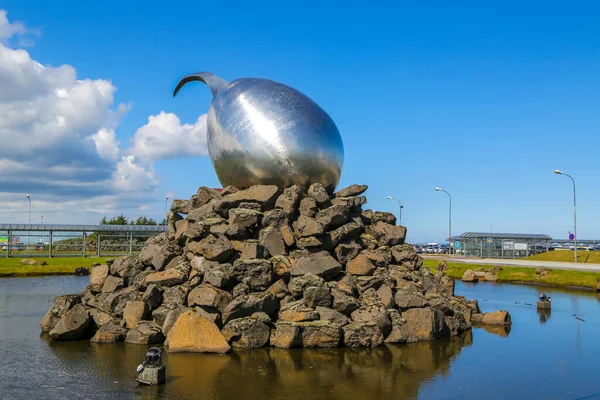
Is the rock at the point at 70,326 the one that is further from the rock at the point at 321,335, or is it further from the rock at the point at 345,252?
the rock at the point at 345,252

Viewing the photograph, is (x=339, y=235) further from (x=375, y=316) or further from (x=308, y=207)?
(x=375, y=316)

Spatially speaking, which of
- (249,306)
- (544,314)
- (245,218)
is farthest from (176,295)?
(544,314)

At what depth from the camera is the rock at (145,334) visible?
17188mm

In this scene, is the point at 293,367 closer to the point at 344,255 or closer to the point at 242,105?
the point at 344,255

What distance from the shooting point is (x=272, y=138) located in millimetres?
21469

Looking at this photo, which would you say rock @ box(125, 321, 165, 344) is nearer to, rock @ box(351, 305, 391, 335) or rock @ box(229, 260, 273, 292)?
rock @ box(229, 260, 273, 292)

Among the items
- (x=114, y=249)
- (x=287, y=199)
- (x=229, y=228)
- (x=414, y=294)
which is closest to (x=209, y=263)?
(x=229, y=228)

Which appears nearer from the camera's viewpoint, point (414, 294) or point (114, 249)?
point (414, 294)

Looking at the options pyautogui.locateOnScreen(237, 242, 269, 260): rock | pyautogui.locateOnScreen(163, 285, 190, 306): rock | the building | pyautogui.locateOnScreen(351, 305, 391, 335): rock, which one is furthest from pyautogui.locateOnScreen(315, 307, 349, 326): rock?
the building

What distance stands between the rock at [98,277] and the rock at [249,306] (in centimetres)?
730

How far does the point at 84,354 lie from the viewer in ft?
51.8

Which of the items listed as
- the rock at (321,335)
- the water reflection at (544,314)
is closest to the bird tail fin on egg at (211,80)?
the rock at (321,335)

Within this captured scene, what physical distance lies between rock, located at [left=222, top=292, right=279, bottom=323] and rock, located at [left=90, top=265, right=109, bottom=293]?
7.30m

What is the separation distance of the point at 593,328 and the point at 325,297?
10.4 metres
